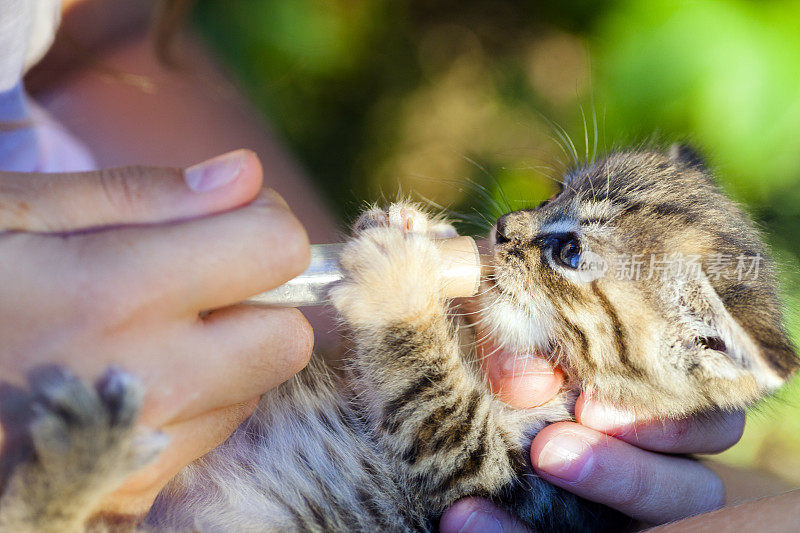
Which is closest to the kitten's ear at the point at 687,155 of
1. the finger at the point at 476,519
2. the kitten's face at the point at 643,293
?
the kitten's face at the point at 643,293

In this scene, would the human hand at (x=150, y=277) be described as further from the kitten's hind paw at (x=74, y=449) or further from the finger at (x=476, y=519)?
the finger at (x=476, y=519)

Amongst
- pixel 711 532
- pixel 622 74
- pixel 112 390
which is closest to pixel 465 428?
pixel 711 532

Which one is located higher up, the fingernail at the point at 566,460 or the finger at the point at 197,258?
the finger at the point at 197,258

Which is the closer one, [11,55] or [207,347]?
[207,347]

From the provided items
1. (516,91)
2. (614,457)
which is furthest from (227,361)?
(516,91)

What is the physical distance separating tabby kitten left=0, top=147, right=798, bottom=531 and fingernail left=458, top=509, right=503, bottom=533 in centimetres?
6

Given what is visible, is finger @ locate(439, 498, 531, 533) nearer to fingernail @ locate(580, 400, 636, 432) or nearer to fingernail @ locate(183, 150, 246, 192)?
fingernail @ locate(580, 400, 636, 432)

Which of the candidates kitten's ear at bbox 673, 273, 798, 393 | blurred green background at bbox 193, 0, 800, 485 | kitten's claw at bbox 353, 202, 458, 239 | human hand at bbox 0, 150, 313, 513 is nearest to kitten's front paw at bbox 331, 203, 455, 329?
kitten's claw at bbox 353, 202, 458, 239

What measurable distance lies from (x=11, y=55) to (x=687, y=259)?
5.82ft

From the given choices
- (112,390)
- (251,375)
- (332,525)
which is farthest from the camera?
(332,525)

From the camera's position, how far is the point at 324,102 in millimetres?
2744

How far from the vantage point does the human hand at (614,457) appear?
3.80 feet

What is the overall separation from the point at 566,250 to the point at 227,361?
33.5 inches

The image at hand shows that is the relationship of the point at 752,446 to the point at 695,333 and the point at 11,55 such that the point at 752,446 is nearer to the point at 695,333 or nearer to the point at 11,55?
the point at 695,333
